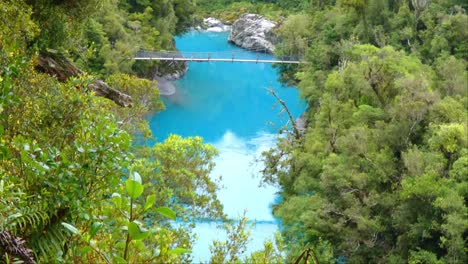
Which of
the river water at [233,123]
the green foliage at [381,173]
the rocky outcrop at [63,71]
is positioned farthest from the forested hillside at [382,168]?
the rocky outcrop at [63,71]

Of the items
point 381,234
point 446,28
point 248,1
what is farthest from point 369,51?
point 248,1

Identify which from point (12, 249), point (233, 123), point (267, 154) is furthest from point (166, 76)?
point (12, 249)

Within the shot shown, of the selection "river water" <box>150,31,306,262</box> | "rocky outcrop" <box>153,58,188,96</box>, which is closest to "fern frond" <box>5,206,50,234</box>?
"river water" <box>150,31,306,262</box>

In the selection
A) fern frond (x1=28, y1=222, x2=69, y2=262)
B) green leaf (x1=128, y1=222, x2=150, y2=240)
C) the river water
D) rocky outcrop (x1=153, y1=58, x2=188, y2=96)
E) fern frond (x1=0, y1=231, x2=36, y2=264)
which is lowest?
green leaf (x1=128, y1=222, x2=150, y2=240)

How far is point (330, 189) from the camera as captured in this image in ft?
27.1

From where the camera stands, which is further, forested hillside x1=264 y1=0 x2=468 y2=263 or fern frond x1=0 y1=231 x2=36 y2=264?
forested hillside x1=264 y1=0 x2=468 y2=263

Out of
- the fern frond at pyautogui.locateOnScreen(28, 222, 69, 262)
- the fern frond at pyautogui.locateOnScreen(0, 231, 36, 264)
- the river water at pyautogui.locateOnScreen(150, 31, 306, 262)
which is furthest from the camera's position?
the river water at pyautogui.locateOnScreen(150, 31, 306, 262)

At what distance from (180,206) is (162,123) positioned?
29.2 feet

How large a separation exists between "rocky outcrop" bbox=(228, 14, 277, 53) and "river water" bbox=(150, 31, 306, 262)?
1.60 meters

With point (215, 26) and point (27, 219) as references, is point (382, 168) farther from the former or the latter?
point (215, 26)

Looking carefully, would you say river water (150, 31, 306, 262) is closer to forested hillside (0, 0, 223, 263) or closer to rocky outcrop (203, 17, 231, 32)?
forested hillside (0, 0, 223, 263)

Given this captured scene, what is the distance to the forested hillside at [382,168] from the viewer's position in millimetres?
7082

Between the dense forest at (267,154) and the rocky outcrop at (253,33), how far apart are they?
778cm

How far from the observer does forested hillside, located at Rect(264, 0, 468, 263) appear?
708cm
